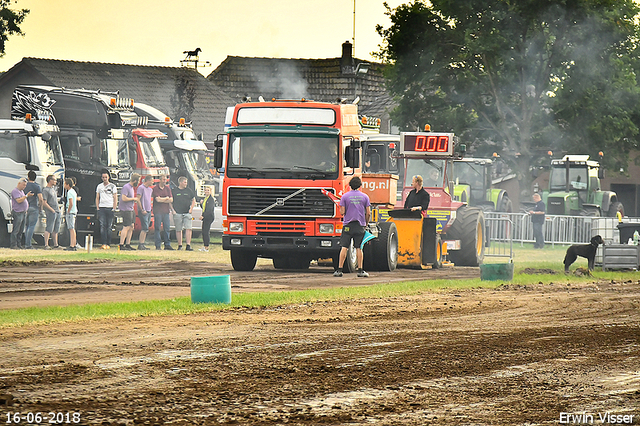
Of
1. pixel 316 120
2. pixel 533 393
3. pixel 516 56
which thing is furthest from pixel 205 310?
pixel 516 56

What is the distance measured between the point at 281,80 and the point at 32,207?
40.9 m

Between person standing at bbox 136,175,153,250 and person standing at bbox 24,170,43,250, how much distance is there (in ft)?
8.77

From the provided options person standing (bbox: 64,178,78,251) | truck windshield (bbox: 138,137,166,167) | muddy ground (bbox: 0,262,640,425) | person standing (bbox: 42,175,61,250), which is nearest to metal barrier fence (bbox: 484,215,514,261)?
truck windshield (bbox: 138,137,166,167)

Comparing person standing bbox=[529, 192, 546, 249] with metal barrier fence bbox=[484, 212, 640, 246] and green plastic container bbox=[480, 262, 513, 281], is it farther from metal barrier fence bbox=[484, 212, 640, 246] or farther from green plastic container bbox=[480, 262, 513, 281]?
green plastic container bbox=[480, 262, 513, 281]

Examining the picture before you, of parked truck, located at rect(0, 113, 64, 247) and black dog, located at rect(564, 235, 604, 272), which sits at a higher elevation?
parked truck, located at rect(0, 113, 64, 247)

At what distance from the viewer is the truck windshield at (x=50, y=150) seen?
26.7 m

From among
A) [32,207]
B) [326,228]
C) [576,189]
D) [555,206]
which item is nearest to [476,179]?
[555,206]

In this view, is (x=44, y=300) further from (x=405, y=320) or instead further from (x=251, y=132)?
(x=251, y=132)

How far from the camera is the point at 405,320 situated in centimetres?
1225

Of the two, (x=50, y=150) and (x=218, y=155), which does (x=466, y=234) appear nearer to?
(x=218, y=155)

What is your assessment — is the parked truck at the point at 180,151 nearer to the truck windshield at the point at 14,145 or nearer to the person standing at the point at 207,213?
the person standing at the point at 207,213

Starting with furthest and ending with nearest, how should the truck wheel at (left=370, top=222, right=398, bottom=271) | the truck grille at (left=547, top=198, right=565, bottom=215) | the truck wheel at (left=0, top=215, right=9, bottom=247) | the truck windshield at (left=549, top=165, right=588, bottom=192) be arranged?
1. the truck windshield at (left=549, top=165, right=588, bottom=192)
2. the truck grille at (left=547, top=198, right=565, bottom=215)
3. the truck wheel at (left=0, top=215, right=9, bottom=247)
4. the truck wheel at (left=370, top=222, right=398, bottom=271)

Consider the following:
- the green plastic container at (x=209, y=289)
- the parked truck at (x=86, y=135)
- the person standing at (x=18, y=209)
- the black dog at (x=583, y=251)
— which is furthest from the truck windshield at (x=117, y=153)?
the green plastic container at (x=209, y=289)

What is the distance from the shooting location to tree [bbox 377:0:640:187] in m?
41.3
